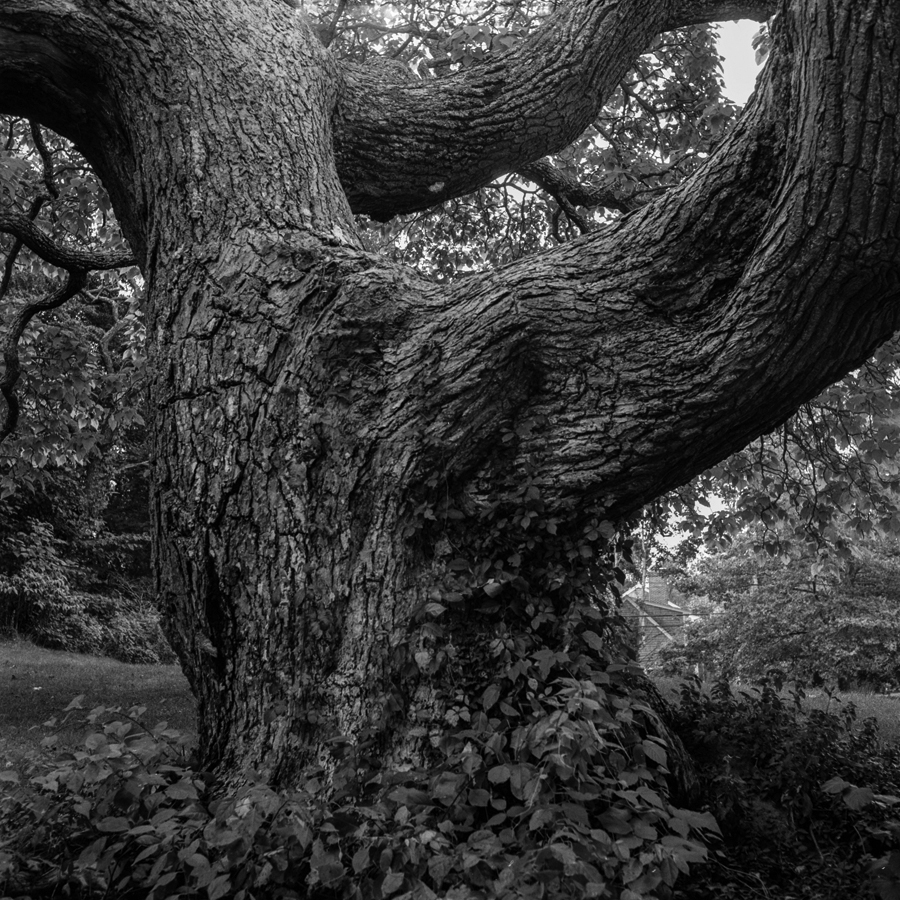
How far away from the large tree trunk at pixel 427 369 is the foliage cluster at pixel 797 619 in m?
13.0

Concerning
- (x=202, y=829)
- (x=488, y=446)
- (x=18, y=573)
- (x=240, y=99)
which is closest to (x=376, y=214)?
(x=240, y=99)

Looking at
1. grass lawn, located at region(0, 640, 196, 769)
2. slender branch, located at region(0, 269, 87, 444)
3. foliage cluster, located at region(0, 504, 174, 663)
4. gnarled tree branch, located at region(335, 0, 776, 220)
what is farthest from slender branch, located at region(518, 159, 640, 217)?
foliage cluster, located at region(0, 504, 174, 663)

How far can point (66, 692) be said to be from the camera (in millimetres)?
8719

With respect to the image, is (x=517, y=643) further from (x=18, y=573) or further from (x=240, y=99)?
(x=18, y=573)

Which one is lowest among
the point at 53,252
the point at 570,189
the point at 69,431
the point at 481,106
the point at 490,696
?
the point at 490,696

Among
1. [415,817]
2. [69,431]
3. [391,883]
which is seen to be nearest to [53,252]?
[69,431]

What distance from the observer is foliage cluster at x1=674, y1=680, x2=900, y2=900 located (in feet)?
9.83

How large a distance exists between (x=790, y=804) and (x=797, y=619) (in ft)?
48.1

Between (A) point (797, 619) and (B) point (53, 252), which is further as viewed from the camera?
(A) point (797, 619)

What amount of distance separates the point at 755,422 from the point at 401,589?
1613 mm

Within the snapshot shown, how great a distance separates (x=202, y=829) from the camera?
2.46 meters

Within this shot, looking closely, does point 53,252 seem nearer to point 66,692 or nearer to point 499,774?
point 499,774

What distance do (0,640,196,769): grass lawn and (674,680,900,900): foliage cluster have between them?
11.9 feet

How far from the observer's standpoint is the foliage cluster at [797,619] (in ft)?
51.6
